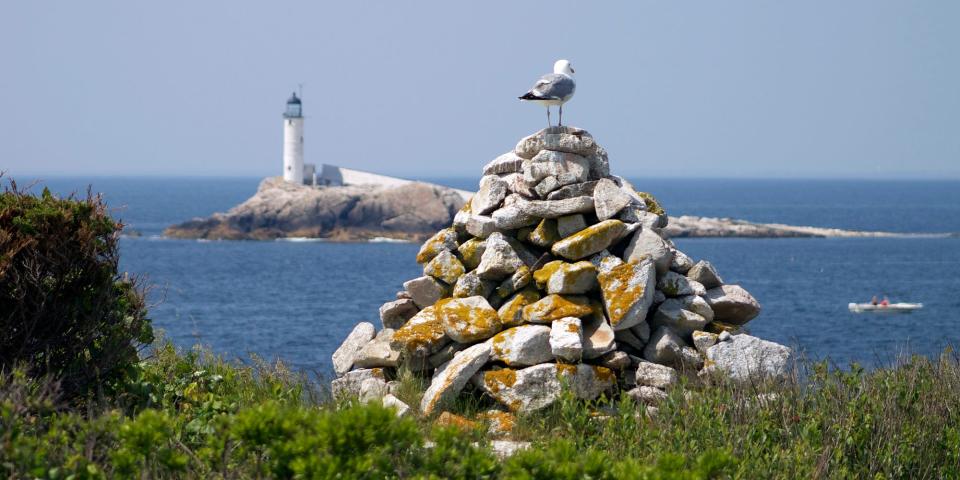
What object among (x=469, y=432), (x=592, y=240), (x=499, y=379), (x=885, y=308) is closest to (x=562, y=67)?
(x=592, y=240)

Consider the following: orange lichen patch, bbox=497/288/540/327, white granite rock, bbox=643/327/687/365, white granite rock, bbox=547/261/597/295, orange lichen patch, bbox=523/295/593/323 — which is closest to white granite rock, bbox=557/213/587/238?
white granite rock, bbox=547/261/597/295

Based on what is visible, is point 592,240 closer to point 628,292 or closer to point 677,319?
point 628,292

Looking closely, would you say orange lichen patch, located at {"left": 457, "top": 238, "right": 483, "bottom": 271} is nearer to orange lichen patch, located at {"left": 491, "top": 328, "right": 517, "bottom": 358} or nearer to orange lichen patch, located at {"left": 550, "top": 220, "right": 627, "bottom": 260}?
orange lichen patch, located at {"left": 550, "top": 220, "right": 627, "bottom": 260}

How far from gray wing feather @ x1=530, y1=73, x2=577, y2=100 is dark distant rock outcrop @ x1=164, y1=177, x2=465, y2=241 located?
86393mm

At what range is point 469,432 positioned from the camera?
25.5 feet

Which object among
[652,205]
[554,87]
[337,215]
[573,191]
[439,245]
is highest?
[554,87]

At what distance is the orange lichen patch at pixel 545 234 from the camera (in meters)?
11.1

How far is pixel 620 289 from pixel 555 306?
2.09ft

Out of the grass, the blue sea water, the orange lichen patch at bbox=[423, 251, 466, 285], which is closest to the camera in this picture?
→ the grass

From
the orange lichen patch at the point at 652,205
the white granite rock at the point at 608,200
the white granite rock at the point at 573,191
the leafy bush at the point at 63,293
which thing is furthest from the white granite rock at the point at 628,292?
the leafy bush at the point at 63,293

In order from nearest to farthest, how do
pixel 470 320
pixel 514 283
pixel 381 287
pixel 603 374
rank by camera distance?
pixel 603 374
pixel 470 320
pixel 514 283
pixel 381 287

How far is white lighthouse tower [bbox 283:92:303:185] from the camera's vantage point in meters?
109

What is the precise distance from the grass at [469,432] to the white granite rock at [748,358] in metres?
0.24

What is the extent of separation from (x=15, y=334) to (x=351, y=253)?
78.8 metres
